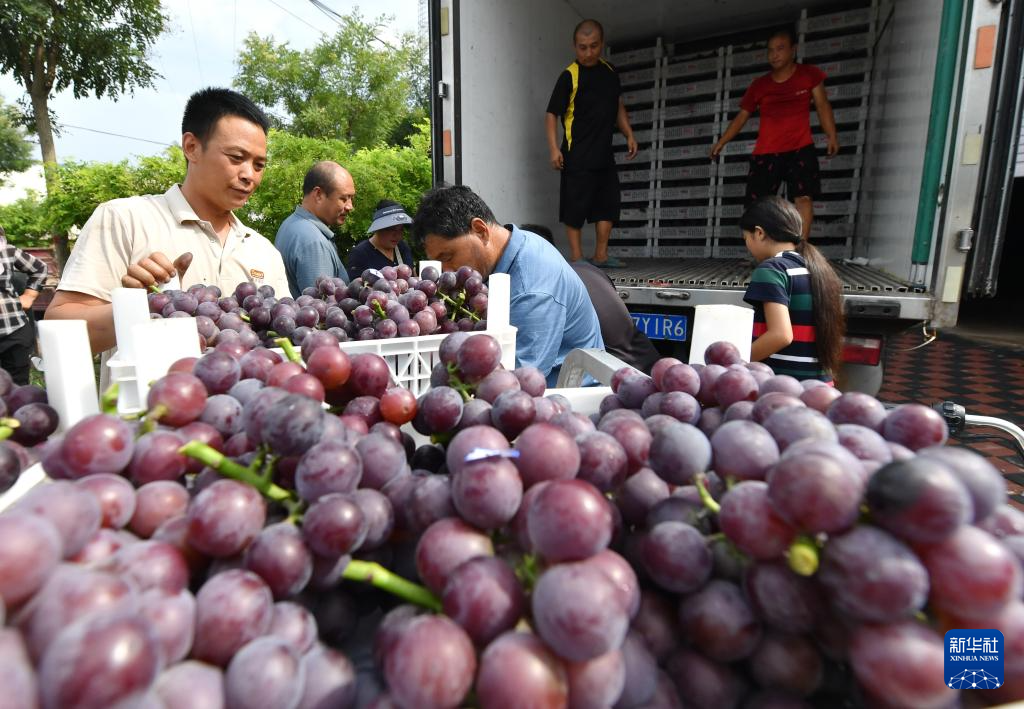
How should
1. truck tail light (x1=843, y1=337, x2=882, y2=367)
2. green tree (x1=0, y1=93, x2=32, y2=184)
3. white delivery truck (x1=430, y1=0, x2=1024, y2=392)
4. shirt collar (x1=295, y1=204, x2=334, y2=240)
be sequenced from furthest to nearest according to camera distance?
1. green tree (x1=0, y1=93, x2=32, y2=184)
2. shirt collar (x1=295, y1=204, x2=334, y2=240)
3. truck tail light (x1=843, y1=337, x2=882, y2=367)
4. white delivery truck (x1=430, y1=0, x2=1024, y2=392)

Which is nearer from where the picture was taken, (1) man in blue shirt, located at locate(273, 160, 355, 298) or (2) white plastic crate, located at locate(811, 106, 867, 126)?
(1) man in blue shirt, located at locate(273, 160, 355, 298)

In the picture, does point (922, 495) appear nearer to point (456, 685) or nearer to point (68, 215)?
point (456, 685)

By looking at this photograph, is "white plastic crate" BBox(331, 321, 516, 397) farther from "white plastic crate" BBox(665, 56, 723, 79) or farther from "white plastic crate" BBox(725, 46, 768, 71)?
"white plastic crate" BBox(725, 46, 768, 71)

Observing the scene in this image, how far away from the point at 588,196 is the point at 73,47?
57.4 ft

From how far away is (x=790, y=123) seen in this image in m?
4.83

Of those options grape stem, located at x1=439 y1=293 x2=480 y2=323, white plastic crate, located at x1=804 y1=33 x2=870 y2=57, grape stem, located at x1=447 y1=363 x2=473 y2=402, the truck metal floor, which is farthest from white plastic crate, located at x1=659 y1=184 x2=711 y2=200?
grape stem, located at x1=447 y1=363 x2=473 y2=402

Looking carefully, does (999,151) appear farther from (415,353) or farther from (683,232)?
(683,232)

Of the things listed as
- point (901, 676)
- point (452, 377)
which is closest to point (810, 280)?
point (452, 377)

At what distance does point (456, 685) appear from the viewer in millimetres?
487

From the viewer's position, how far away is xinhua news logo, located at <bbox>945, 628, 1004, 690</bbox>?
1.65 ft

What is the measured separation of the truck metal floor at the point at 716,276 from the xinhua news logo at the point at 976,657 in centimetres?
324

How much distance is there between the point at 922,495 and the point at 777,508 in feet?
0.38

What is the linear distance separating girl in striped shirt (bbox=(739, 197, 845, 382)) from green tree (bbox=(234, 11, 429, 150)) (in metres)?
22.2

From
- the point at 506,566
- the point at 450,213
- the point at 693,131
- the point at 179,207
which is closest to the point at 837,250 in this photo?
the point at 693,131
